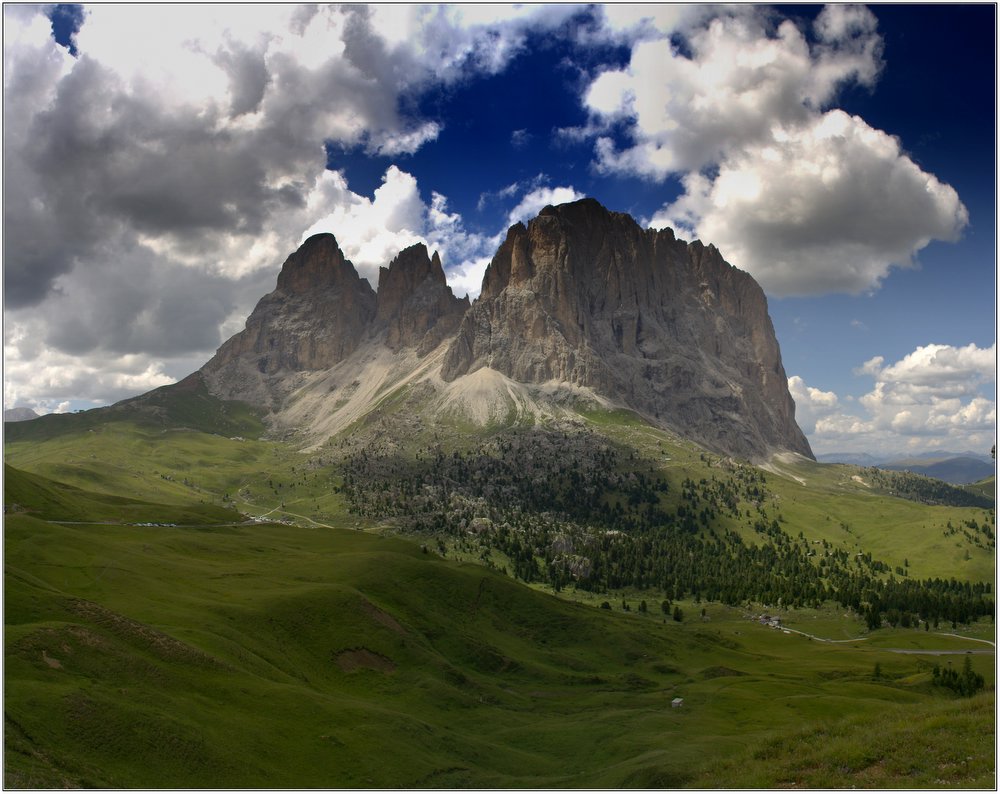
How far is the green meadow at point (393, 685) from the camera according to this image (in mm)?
48969

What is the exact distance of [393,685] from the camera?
10900cm

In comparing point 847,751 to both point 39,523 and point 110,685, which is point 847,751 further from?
point 39,523

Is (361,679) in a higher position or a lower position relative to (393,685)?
higher

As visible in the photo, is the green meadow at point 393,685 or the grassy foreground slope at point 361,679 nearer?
the green meadow at point 393,685

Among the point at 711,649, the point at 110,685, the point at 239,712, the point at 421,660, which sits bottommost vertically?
the point at 711,649

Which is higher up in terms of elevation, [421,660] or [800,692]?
[421,660]

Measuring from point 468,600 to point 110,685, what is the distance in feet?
352

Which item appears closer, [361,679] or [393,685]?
[361,679]

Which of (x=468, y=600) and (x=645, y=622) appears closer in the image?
(x=468, y=600)

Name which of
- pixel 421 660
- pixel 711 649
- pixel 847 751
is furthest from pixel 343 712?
pixel 711 649

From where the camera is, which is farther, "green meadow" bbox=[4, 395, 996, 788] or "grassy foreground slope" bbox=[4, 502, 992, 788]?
"grassy foreground slope" bbox=[4, 502, 992, 788]

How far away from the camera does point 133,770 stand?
55.7 metres

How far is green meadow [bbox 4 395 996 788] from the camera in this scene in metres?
49.0

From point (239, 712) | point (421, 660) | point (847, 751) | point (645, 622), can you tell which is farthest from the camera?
point (645, 622)
